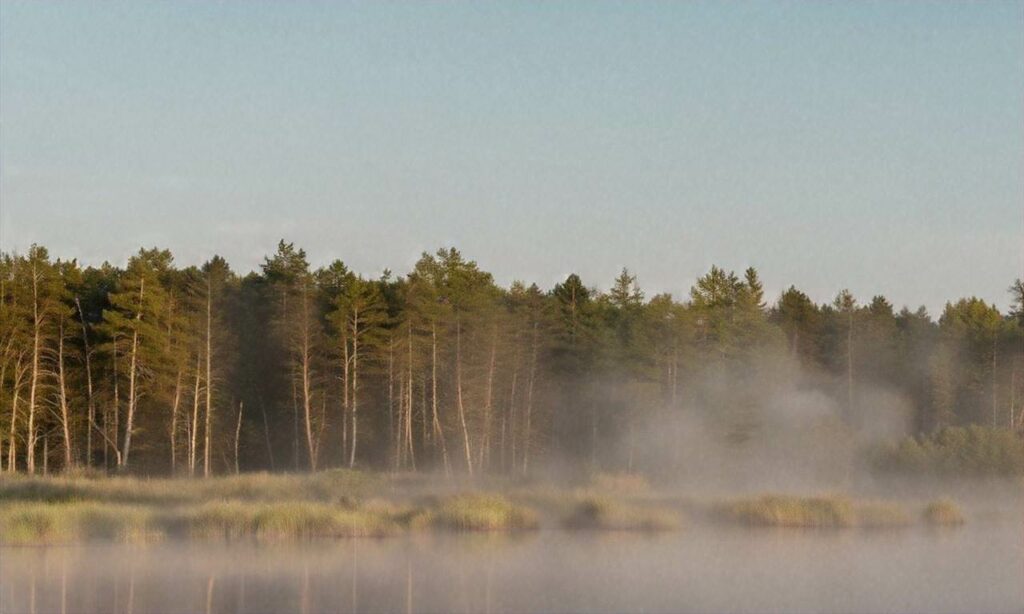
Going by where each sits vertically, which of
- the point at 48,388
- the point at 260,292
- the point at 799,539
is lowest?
the point at 799,539

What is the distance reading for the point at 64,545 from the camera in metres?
33.4

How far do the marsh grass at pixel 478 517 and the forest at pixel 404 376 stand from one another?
2215 cm

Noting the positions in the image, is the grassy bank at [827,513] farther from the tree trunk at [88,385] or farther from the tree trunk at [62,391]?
the tree trunk at [88,385]

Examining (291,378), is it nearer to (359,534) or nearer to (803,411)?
(803,411)

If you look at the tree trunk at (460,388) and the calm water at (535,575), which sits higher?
the tree trunk at (460,388)

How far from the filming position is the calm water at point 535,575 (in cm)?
2461

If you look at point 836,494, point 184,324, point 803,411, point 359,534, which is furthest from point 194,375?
point 803,411

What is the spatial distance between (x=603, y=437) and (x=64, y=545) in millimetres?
49097

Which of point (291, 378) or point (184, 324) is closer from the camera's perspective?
point (184, 324)

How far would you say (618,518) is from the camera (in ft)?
131

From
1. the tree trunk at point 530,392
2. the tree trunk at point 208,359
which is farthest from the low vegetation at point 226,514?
the tree trunk at point 530,392

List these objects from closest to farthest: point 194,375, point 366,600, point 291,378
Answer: point 366,600 < point 194,375 < point 291,378

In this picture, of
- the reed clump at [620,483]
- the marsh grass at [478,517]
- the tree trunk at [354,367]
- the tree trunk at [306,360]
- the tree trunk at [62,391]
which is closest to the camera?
the marsh grass at [478,517]

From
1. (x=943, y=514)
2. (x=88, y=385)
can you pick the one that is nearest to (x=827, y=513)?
(x=943, y=514)
